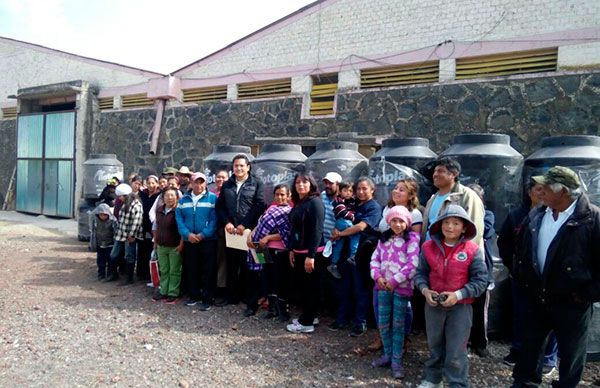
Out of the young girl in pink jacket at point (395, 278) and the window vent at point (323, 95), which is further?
the window vent at point (323, 95)

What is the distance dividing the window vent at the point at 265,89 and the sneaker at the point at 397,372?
23.6 ft

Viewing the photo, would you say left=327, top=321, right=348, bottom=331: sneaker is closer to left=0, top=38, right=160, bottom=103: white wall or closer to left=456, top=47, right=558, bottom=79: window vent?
left=456, top=47, right=558, bottom=79: window vent

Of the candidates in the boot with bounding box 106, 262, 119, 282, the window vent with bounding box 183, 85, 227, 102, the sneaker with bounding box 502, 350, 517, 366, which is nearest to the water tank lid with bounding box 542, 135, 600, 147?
the sneaker with bounding box 502, 350, 517, 366

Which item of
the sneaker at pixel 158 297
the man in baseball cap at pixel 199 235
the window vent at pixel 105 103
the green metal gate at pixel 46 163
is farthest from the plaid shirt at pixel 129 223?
the green metal gate at pixel 46 163

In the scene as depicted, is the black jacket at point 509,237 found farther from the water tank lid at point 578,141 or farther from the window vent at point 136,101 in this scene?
the window vent at point 136,101

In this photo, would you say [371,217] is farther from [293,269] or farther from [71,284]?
[71,284]

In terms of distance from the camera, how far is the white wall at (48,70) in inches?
518

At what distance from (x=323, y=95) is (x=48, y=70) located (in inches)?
408

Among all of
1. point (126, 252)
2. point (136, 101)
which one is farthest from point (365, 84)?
point (136, 101)

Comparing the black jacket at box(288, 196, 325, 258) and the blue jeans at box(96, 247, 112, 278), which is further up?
the black jacket at box(288, 196, 325, 258)

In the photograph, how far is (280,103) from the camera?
999 cm

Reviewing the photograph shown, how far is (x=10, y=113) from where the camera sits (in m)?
16.3

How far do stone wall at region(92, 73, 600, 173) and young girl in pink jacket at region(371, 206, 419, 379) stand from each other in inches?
169

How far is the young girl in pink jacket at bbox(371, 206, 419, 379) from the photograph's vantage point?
12.2 ft
